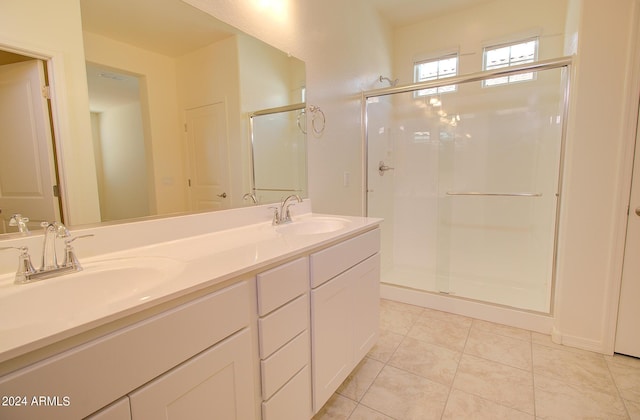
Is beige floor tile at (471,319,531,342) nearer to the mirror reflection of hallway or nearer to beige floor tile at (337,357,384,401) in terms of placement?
beige floor tile at (337,357,384,401)

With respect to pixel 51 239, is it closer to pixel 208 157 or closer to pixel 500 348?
pixel 208 157

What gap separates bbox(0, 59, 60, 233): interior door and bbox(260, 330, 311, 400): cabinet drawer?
88 cm

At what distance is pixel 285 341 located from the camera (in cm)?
108

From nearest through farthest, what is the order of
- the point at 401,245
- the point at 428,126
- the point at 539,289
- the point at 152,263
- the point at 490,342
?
the point at 152,263 < the point at 490,342 < the point at 539,289 < the point at 428,126 < the point at 401,245

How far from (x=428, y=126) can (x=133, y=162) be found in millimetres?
2735

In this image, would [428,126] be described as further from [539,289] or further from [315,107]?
[539,289]

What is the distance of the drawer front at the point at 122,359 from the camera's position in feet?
1.74

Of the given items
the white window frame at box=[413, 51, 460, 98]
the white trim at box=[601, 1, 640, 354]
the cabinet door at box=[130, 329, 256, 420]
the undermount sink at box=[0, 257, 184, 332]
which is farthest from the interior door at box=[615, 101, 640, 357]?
the undermount sink at box=[0, 257, 184, 332]

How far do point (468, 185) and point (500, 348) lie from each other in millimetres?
1600

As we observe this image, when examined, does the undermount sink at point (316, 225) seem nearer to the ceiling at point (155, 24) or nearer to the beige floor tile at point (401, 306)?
the ceiling at point (155, 24)

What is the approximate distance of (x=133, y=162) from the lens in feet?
4.01

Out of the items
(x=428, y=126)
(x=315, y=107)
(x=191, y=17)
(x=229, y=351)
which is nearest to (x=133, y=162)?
(x=191, y=17)

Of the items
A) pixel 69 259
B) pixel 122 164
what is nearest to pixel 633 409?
pixel 69 259

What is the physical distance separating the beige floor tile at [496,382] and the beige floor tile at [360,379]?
0.43 meters
